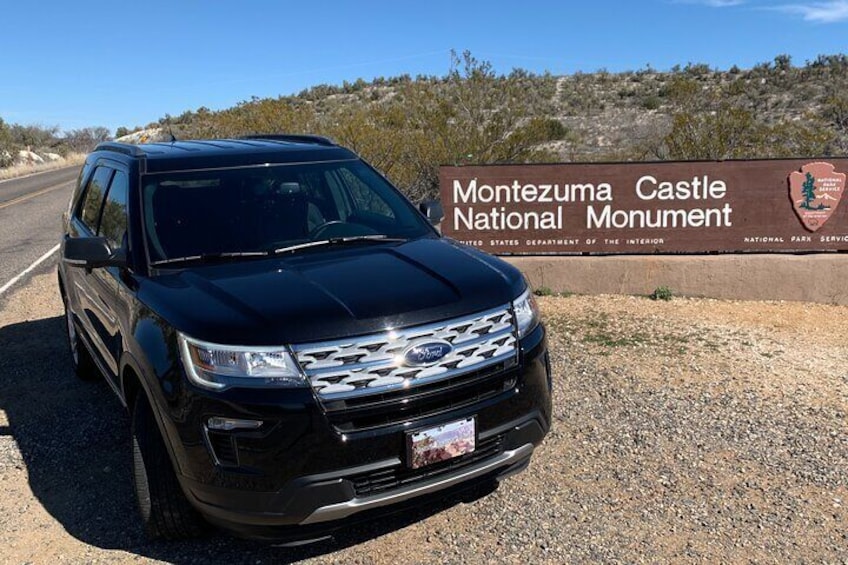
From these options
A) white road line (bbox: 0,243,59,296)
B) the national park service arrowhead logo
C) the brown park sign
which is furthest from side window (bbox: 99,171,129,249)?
the national park service arrowhead logo

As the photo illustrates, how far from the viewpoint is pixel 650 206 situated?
27.1 feet

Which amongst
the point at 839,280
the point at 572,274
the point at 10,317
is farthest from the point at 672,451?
the point at 10,317

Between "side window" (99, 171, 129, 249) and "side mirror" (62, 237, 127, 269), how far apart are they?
0.24m

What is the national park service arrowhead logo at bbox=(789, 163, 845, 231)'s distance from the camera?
314 inches

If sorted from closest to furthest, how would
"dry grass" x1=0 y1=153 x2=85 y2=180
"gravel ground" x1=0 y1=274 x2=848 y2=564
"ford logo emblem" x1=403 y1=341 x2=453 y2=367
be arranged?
"ford logo emblem" x1=403 y1=341 x2=453 y2=367 → "gravel ground" x1=0 y1=274 x2=848 y2=564 → "dry grass" x1=0 y1=153 x2=85 y2=180

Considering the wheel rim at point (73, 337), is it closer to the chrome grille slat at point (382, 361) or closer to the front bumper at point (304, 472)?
the front bumper at point (304, 472)

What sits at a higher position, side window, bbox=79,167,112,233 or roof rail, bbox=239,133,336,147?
roof rail, bbox=239,133,336,147

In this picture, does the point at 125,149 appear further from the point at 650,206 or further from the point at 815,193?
the point at 815,193

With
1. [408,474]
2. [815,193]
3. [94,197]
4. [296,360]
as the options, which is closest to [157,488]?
[296,360]

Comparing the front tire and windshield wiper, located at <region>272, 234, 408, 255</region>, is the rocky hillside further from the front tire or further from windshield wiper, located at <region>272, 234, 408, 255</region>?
the front tire

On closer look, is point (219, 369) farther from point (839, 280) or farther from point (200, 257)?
point (839, 280)

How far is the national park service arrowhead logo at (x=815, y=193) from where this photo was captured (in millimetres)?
7984

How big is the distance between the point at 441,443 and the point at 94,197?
3.38 meters

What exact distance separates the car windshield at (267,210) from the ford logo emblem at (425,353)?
120cm
